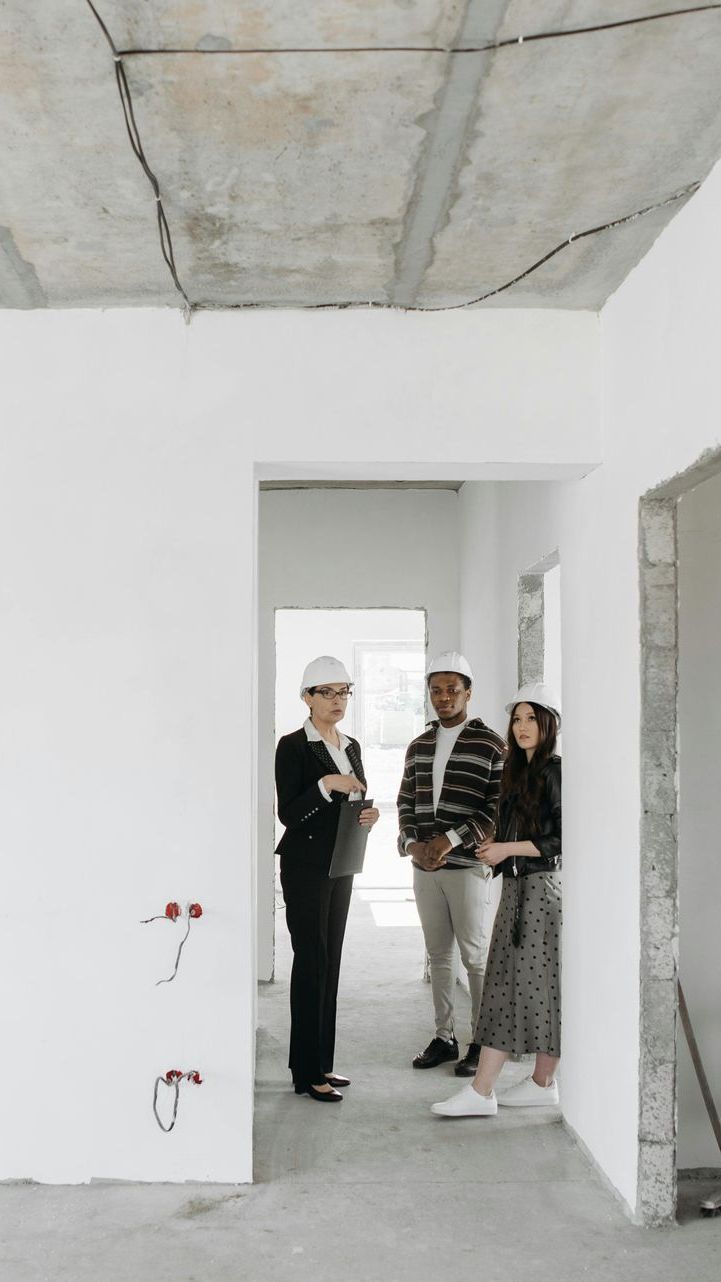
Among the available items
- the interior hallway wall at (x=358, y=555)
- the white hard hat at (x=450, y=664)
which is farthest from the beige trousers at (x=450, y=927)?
the interior hallway wall at (x=358, y=555)

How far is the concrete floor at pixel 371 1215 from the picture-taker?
9.53 feet

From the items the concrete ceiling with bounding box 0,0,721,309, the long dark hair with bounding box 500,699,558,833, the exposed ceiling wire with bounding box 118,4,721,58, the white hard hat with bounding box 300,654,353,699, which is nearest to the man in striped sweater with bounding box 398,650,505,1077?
the long dark hair with bounding box 500,699,558,833

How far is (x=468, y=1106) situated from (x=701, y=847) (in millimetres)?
1257

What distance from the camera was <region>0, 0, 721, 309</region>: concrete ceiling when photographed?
2082 mm

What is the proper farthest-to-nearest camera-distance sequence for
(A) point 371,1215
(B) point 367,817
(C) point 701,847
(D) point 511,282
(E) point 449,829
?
(E) point 449,829, (B) point 367,817, (C) point 701,847, (D) point 511,282, (A) point 371,1215

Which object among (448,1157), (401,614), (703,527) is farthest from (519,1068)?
(401,614)

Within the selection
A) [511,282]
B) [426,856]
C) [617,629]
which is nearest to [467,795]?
[426,856]

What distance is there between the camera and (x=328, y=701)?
13.9 feet

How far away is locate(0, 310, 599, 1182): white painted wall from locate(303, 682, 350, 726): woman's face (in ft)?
2.29

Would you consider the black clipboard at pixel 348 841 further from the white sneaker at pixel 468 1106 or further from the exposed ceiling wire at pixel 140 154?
the exposed ceiling wire at pixel 140 154

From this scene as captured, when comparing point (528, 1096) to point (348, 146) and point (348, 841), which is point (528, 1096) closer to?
point (348, 841)

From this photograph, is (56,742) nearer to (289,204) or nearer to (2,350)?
(2,350)

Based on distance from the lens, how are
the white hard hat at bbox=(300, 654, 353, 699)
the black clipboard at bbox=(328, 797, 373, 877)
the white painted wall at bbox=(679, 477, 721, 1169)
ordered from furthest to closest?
the white hard hat at bbox=(300, 654, 353, 699)
the black clipboard at bbox=(328, 797, 373, 877)
the white painted wall at bbox=(679, 477, 721, 1169)

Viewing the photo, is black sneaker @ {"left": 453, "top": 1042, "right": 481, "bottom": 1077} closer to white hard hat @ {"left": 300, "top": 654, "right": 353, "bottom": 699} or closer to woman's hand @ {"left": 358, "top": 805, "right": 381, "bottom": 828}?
woman's hand @ {"left": 358, "top": 805, "right": 381, "bottom": 828}
